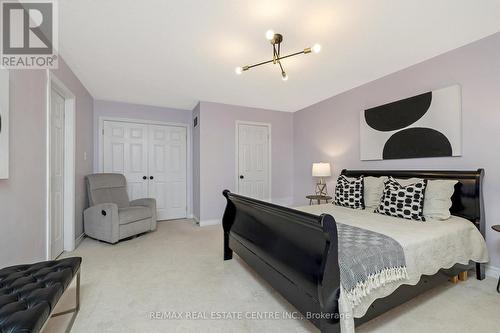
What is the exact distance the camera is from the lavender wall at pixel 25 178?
1.64m

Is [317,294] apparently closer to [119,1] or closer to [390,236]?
[390,236]

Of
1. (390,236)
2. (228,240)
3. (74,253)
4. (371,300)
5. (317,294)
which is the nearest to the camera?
A: (317,294)

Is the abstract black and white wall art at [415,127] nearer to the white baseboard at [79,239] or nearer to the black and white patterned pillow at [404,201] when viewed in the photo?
the black and white patterned pillow at [404,201]

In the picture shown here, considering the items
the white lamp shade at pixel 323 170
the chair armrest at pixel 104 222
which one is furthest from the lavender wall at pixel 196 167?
the white lamp shade at pixel 323 170

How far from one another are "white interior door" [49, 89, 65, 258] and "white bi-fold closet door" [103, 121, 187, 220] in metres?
1.35

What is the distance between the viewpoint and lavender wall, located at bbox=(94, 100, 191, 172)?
4055 mm

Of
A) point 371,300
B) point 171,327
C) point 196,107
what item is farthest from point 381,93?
point 171,327

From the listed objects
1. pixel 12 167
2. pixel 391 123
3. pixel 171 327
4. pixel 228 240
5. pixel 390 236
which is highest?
pixel 391 123

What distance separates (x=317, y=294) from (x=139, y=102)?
4396mm

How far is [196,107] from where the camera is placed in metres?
4.39

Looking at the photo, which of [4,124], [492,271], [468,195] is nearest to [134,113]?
[4,124]

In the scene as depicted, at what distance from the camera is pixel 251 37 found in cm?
216

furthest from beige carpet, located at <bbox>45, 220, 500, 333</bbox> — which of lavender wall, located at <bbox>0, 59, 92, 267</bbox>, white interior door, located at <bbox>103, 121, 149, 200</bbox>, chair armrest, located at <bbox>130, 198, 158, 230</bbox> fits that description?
white interior door, located at <bbox>103, 121, 149, 200</bbox>

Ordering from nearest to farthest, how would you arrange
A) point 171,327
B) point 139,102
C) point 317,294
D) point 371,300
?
point 317,294, point 371,300, point 171,327, point 139,102
